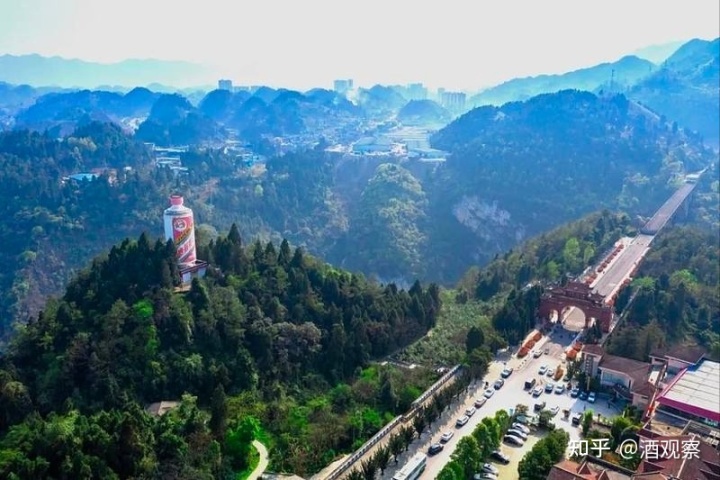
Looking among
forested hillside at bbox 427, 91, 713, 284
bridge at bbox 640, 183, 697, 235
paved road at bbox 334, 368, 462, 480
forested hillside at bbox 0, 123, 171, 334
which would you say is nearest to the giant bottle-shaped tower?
paved road at bbox 334, 368, 462, 480

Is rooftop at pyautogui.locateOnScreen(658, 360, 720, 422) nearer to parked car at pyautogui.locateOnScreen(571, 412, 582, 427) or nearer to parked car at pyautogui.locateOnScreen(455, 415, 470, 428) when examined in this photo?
parked car at pyautogui.locateOnScreen(571, 412, 582, 427)

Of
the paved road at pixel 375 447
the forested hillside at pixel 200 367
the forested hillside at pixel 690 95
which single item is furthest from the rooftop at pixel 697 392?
the forested hillside at pixel 690 95

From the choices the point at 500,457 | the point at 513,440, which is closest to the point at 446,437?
the point at 500,457

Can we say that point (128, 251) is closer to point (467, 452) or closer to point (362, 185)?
point (467, 452)

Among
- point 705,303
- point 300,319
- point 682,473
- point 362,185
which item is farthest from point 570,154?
point 682,473

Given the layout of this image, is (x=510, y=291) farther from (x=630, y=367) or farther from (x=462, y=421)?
(x=462, y=421)
